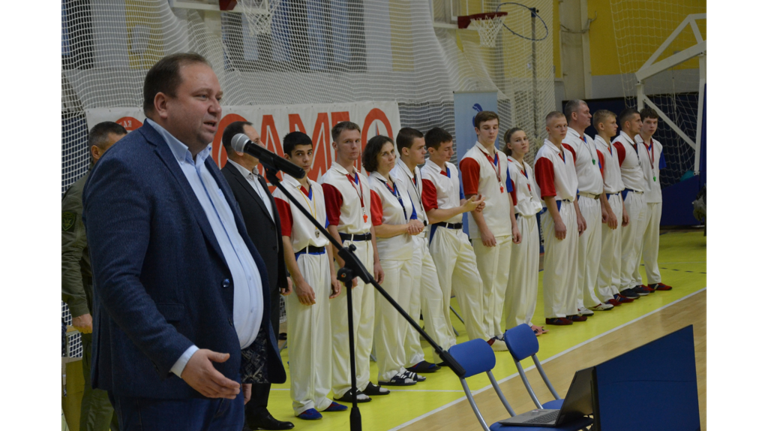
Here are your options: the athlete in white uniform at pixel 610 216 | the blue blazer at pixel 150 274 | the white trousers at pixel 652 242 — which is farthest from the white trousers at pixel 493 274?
the blue blazer at pixel 150 274

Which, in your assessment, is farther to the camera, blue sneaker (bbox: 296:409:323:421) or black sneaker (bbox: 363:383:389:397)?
black sneaker (bbox: 363:383:389:397)

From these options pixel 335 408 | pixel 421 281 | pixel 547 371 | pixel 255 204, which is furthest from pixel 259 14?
pixel 547 371

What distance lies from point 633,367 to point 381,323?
3.16 m

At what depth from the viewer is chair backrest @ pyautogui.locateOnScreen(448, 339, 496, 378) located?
3.91 metres

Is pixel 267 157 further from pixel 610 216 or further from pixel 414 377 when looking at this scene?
pixel 610 216

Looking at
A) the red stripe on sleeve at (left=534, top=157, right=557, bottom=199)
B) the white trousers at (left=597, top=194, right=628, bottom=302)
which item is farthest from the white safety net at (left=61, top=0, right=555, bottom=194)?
the white trousers at (left=597, top=194, right=628, bottom=302)

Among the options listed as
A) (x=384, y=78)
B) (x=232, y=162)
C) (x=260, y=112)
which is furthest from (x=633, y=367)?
(x=384, y=78)

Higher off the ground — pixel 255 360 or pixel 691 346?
pixel 255 360

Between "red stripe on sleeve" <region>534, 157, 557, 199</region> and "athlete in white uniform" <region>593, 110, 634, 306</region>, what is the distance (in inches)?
48.4

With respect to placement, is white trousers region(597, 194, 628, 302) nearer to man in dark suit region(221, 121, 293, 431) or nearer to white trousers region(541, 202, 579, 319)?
white trousers region(541, 202, 579, 319)

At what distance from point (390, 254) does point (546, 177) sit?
7.53ft

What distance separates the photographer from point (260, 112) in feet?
24.3

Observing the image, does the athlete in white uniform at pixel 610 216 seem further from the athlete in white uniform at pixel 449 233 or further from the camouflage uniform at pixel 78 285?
the camouflage uniform at pixel 78 285
